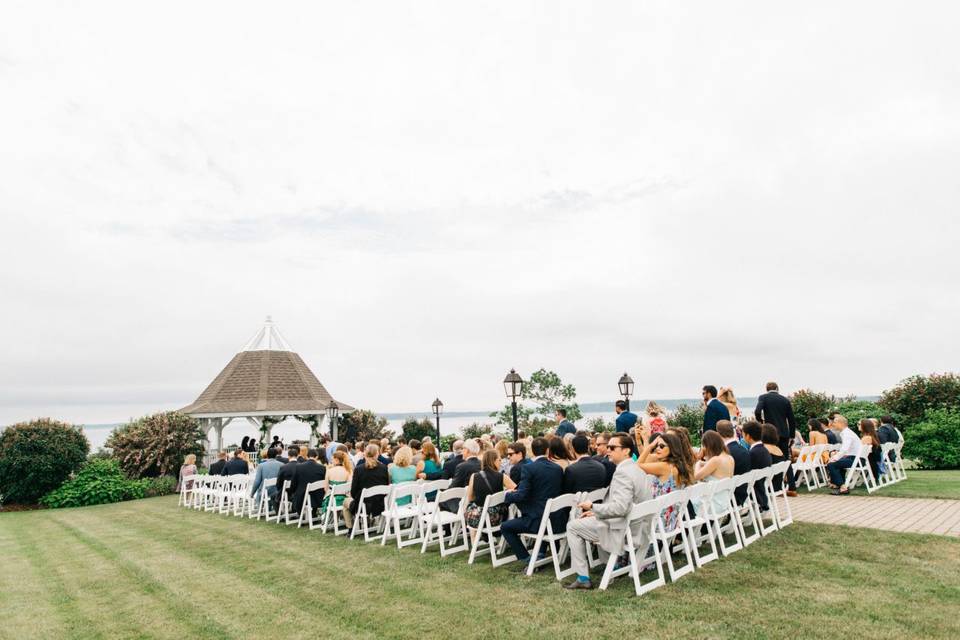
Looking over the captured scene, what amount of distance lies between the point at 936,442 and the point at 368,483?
14.9m

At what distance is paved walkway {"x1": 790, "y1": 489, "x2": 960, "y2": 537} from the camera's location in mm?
7421

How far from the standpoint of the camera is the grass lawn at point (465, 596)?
457cm

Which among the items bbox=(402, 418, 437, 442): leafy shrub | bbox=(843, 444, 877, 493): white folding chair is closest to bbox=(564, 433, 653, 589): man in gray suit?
bbox=(843, 444, 877, 493): white folding chair

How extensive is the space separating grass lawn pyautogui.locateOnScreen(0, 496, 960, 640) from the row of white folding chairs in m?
0.18

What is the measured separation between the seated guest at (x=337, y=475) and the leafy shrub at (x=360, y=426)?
59.3 ft

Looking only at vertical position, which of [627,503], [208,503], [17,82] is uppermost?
[17,82]

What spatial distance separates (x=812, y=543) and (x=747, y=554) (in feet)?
3.18

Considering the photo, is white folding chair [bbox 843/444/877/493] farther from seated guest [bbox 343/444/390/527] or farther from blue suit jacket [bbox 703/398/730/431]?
seated guest [bbox 343/444/390/527]

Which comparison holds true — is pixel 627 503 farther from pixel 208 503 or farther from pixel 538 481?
pixel 208 503

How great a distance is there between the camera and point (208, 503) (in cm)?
1547

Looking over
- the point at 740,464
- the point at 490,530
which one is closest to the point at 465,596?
the point at 490,530

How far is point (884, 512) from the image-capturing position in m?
8.41

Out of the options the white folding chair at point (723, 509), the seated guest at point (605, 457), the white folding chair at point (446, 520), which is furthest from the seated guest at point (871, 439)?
the white folding chair at point (446, 520)

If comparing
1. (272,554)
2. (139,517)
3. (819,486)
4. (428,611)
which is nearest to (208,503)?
(139,517)
